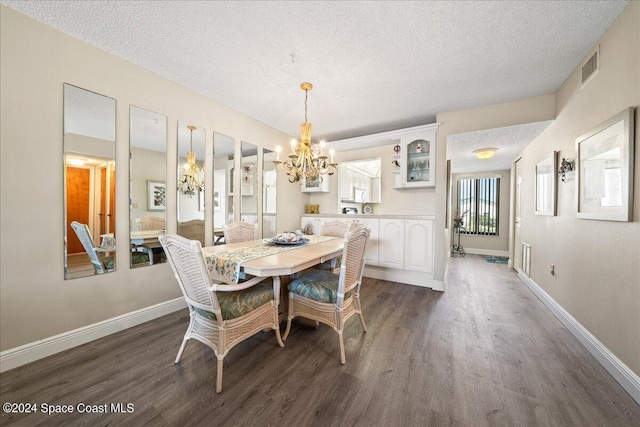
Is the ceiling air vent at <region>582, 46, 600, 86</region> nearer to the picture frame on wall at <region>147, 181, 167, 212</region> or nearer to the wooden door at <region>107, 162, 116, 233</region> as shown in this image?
the picture frame on wall at <region>147, 181, 167, 212</region>

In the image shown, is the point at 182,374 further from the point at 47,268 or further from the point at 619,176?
the point at 619,176

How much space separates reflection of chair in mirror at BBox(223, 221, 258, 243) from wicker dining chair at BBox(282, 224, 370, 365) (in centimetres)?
114

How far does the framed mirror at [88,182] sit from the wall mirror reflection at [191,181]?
60 centimetres

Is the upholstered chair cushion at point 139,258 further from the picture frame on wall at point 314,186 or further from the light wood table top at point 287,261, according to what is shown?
the picture frame on wall at point 314,186

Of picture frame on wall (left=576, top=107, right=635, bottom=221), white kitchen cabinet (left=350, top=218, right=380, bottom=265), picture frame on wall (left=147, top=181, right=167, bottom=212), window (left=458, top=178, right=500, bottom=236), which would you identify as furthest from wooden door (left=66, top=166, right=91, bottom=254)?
window (left=458, top=178, right=500, bottom=236)

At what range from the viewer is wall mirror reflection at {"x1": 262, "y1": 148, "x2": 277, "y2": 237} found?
3792mm

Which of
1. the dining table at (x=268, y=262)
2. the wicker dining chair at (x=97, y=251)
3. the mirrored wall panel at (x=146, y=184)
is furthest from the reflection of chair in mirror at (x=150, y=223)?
the dining table at (x=268, y=262)

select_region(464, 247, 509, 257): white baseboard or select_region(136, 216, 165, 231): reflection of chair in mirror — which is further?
select_region(464, 247, 509, 257): white baseboard

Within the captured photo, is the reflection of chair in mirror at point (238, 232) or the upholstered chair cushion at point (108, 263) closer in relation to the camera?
the upholstered chair cushion at point (108, 263)

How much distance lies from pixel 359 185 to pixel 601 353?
3860 millimetres

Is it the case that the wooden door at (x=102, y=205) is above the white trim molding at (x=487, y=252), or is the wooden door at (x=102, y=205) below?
above

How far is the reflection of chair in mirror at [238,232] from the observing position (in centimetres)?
278

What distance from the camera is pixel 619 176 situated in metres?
1.64

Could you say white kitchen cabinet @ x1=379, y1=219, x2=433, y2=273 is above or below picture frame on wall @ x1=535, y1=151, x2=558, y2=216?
below
